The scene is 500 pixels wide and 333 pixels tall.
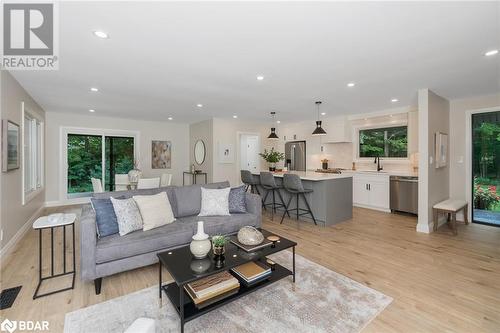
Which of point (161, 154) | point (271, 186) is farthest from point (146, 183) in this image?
point (161, 154)

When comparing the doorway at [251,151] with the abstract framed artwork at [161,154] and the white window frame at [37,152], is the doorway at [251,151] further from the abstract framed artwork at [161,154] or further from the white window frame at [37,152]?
the white window frame at [37,152]

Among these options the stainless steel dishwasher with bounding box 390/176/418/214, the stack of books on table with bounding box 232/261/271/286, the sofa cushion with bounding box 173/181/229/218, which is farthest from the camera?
the stainless steel dishwasher with bounding box 390/176/418/214

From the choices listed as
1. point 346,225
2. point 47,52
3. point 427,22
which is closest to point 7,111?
point 47,52

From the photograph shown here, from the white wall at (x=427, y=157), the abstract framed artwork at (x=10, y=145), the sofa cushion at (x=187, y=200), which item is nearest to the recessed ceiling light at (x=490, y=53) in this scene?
the white wall at (x=427, y=157)

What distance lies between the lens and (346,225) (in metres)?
4.34

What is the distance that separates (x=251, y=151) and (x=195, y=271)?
623cm

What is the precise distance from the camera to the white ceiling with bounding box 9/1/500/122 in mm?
1813

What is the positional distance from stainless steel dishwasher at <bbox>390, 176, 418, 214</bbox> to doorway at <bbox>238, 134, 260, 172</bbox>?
160 inches

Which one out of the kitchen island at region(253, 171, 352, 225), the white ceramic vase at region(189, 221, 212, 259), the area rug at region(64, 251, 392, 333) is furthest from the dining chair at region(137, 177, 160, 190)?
the kitchen island at region(253, 171, 352, 225)

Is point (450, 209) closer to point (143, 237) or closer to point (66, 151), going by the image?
point (143, 237)

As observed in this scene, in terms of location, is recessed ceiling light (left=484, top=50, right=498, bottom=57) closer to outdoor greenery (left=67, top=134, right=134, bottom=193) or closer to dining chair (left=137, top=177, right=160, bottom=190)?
dining chair (left=137, top=177, right=160, bottom=190)

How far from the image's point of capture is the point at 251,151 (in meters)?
7.83

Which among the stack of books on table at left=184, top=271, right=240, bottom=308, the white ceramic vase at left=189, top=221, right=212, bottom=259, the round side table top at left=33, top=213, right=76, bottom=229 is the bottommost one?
the stack of books on table at left=184, top=271, right=240, bottom=308

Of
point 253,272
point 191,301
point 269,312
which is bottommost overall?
point 269,312
